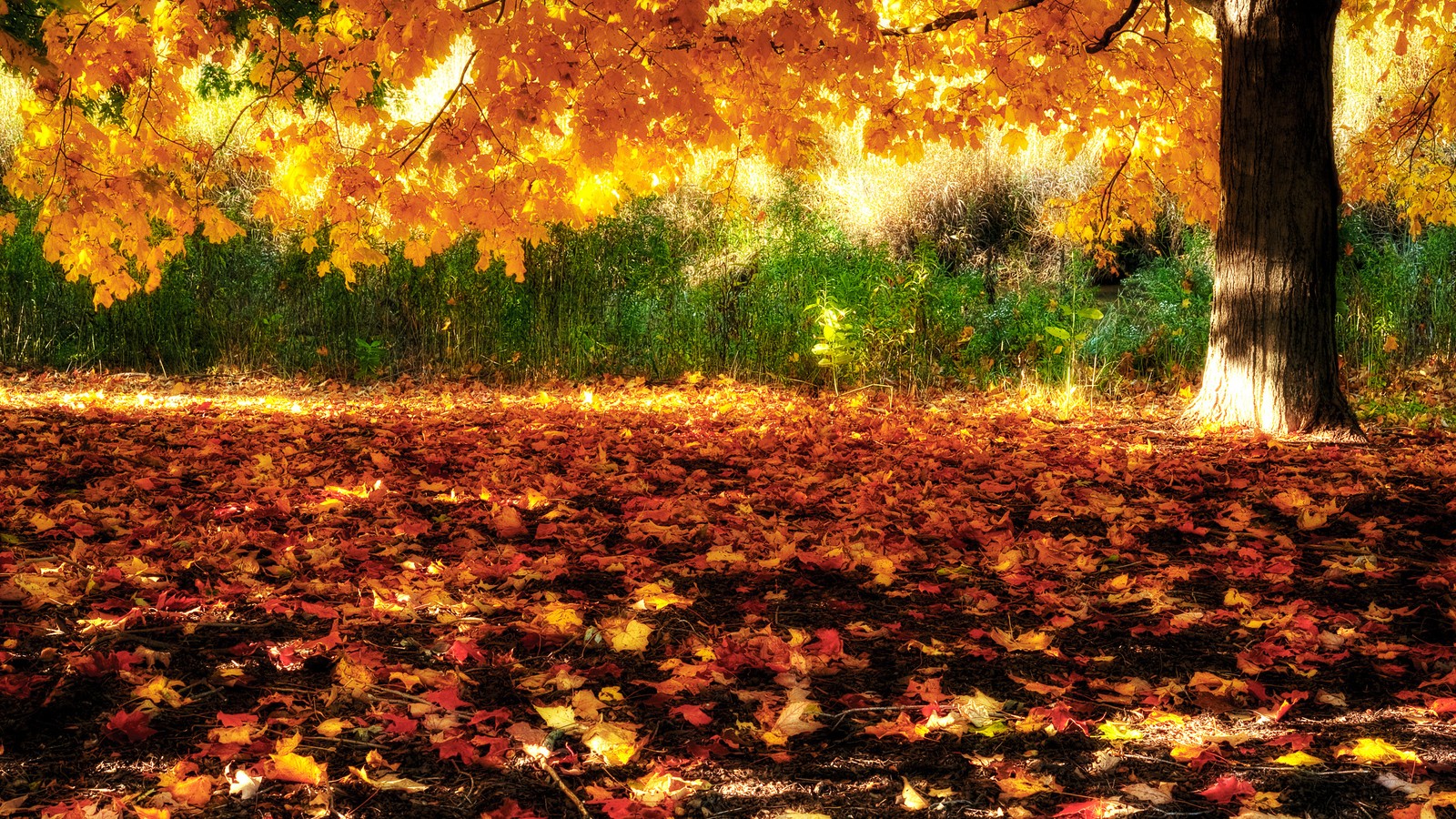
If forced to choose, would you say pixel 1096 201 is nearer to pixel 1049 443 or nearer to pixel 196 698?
pixel 1049 443

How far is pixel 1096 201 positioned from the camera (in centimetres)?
745

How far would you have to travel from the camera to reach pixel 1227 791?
71.0 inches

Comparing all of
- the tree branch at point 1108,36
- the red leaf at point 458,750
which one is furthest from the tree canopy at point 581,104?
the red leaf at point 458,750

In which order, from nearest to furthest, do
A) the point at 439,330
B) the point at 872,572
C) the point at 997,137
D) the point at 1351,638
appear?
the point at 1351,638, the point at 872,572, the point at 439,330, the point at 997,137

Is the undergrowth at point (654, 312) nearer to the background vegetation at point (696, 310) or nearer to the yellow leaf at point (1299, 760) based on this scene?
the background vegetation at point (696, 310)

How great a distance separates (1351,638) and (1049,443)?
8.78 feet

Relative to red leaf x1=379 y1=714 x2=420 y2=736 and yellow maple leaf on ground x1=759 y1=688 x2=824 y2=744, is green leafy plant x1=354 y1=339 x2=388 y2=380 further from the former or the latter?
yellow maple leaf on ground x1=759 y1=688 x2=824 y2=744

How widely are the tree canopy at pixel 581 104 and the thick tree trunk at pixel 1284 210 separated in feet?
2.26

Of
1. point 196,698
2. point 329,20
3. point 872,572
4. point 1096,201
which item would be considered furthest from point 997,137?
point 196,698

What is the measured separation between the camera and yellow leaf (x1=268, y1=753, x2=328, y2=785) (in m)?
1.83

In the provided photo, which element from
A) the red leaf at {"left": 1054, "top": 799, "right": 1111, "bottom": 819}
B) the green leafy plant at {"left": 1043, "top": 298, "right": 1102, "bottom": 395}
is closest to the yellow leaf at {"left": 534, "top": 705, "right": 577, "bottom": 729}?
the red leaf at {"left": 1054, "top": 799, "right": 1111, "bottom": 819}

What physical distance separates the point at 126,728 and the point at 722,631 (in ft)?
4.24

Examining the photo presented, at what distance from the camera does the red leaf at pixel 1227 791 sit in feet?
5.91

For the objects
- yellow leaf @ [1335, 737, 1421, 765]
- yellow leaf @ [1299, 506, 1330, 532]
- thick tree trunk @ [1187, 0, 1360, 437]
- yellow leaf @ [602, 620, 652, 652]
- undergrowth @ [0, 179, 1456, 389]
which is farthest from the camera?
undergrowth @ [0, 179, 1456, 389]
